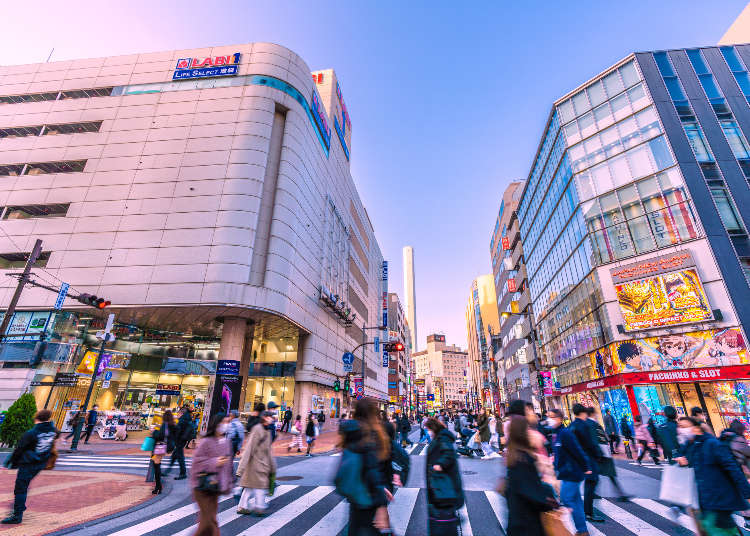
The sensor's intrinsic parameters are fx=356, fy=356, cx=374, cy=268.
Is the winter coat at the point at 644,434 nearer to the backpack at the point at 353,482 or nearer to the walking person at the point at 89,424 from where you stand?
the backpack at the point at 353,482

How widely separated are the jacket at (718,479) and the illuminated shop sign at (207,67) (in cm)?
3803

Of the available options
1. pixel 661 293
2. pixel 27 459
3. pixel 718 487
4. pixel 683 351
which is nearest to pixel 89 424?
pixel 27 459

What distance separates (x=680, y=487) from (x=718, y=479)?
81 cm

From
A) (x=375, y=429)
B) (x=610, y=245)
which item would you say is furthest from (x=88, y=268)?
(x=610, y=245)

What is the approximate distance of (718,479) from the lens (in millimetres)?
4434

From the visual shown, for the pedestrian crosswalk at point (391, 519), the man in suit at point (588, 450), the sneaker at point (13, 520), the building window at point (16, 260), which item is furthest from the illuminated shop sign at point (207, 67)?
the man in suit at point (588, 450)

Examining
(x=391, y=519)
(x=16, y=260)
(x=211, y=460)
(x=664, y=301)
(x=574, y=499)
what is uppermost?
(x=16, y=260)

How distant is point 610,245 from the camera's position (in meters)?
27.9

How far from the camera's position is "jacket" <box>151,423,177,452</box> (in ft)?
A: 29.3

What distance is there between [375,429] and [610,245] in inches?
1195

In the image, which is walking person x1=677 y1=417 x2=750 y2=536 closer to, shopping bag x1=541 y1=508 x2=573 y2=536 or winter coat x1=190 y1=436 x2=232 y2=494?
shopping bag x1=541 y1=508 x2=573 y2=536

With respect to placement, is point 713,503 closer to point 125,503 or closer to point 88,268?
point 125,503

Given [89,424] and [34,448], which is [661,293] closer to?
[34,448]

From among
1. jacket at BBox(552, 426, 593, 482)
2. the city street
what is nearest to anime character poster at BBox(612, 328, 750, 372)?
the city street
